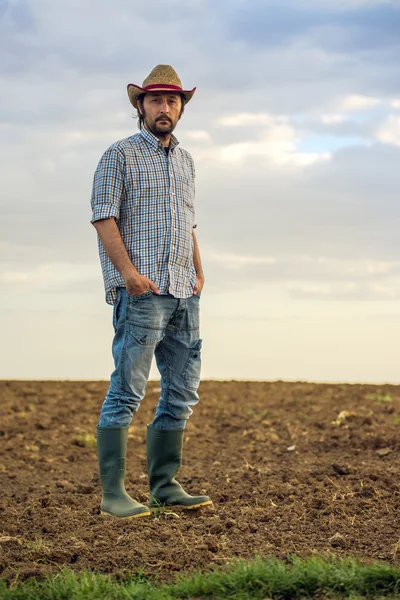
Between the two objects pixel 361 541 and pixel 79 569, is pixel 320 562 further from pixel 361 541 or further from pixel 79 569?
pixel 79 569

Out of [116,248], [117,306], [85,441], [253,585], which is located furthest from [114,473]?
[85,441]

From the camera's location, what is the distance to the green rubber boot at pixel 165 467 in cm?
599

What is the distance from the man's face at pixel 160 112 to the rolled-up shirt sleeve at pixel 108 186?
1.10ft

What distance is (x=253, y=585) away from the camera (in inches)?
164

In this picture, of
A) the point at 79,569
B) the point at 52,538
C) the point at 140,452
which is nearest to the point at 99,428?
the point at 52,538

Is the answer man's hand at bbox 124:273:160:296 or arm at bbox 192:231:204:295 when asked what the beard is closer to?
arm at bbox 192:231:204:295

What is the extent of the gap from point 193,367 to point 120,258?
40.9 inches

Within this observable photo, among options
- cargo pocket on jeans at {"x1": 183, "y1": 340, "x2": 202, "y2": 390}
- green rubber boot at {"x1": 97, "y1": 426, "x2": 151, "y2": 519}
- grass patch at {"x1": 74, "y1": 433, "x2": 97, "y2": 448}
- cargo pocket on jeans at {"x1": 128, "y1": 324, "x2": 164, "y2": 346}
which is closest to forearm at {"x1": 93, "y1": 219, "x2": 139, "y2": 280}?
cargo pocket on jeans at {"x1": 128, "y1": 324, "x2": 164, "y2": 346}

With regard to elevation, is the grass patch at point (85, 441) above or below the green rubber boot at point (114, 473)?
below

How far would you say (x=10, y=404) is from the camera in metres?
12.1

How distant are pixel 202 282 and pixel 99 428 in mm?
1260

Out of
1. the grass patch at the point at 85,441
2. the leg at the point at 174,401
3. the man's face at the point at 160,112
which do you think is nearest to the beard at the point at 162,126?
the man's face at the point at 160,112

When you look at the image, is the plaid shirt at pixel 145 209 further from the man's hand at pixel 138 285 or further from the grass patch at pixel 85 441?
the grass patch at pixel 85 441

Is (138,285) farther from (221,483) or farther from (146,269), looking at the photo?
(221,483)
